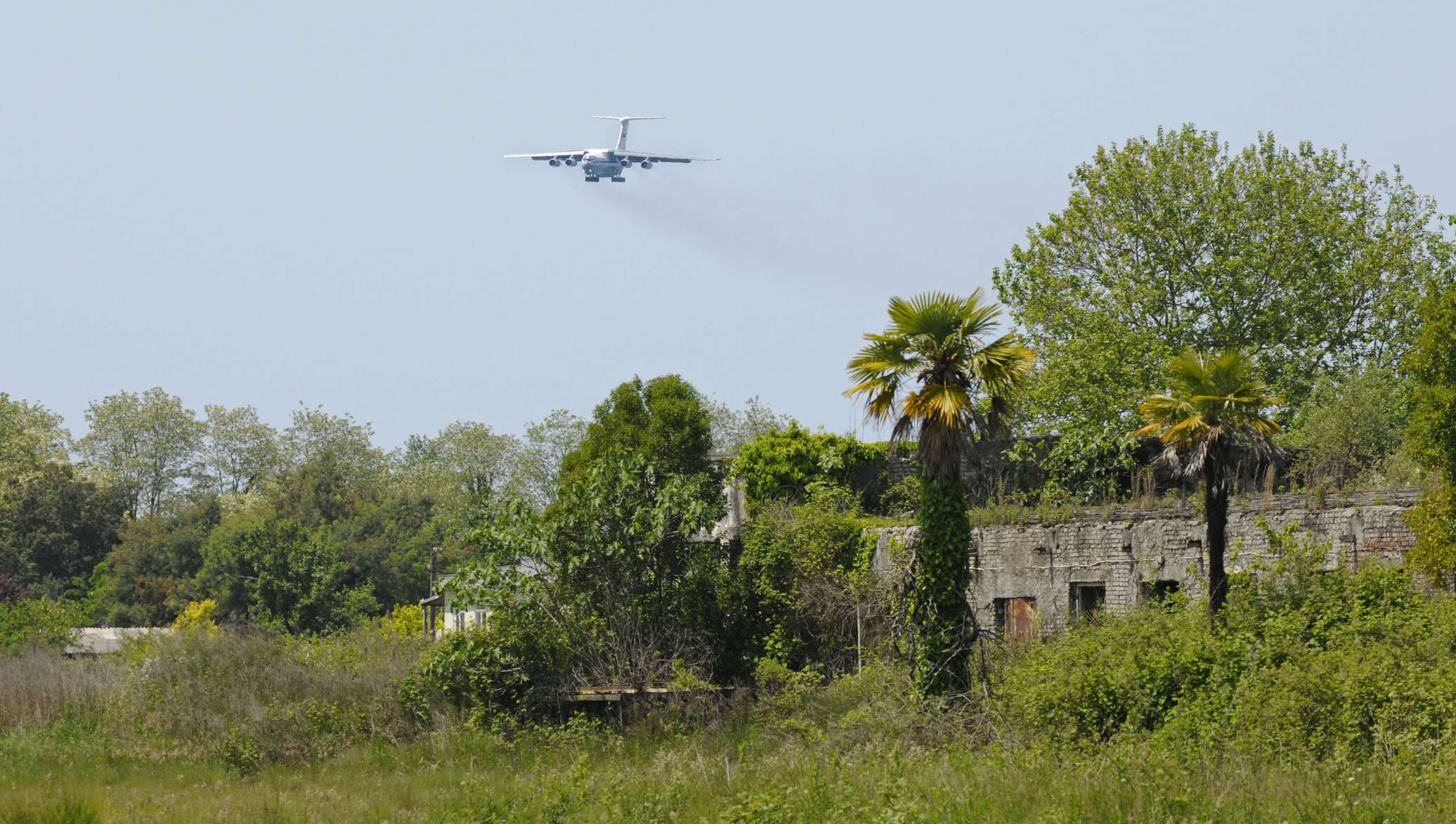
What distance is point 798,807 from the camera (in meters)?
14.4

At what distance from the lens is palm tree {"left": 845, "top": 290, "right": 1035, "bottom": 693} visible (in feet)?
68.5

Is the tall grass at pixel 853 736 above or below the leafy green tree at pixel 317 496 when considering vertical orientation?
below

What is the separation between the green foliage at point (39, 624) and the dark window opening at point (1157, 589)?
2644cm

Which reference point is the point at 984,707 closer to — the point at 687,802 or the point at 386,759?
the point at 687,802

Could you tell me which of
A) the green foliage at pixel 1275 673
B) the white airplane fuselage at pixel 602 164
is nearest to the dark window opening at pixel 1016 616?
the green foliage at pixel 1275 673

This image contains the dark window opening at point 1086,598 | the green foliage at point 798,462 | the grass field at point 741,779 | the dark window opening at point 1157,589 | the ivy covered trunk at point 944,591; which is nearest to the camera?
the grass field at point 741,779

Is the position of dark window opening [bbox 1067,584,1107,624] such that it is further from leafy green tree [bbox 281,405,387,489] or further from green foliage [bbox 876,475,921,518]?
leafy green tree [bbox 281,405,387,489]

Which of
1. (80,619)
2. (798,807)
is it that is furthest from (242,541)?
(798,807)

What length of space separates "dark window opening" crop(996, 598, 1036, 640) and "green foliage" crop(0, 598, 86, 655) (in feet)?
77.7

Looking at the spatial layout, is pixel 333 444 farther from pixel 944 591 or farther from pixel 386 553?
pixel 944 591

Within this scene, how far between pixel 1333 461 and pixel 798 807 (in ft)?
53.8

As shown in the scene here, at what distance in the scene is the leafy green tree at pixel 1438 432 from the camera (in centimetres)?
2016

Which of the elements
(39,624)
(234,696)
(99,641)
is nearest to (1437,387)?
(234,696)

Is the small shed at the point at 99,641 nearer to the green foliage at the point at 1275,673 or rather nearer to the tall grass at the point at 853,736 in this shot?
the tall grass at the point at 853,736
